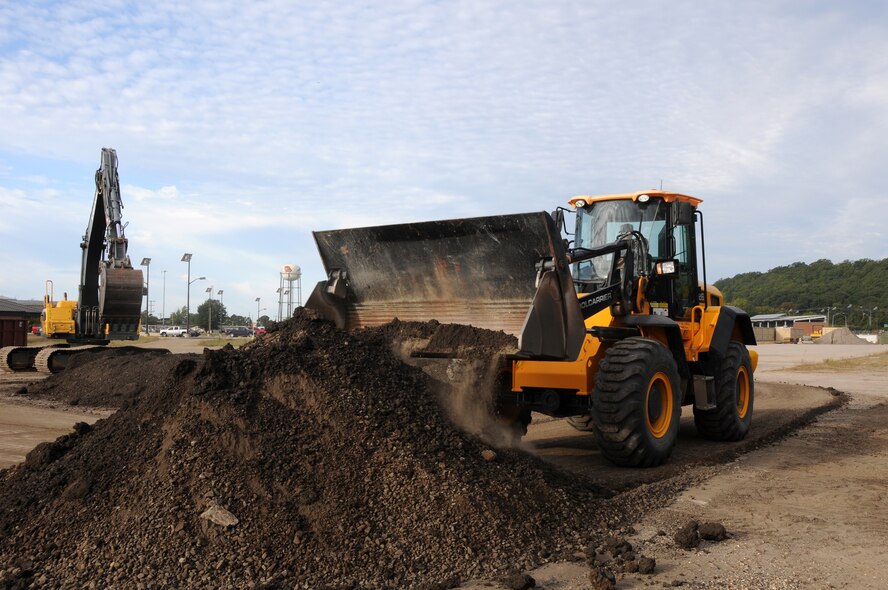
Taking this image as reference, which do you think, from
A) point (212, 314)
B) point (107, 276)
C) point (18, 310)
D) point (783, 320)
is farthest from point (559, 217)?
point (212, 314)

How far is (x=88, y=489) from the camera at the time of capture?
4973mm

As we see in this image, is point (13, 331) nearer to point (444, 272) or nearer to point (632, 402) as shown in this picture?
point (444, 272)

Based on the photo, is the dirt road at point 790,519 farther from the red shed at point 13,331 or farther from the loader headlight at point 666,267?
the red shed at point 13,331

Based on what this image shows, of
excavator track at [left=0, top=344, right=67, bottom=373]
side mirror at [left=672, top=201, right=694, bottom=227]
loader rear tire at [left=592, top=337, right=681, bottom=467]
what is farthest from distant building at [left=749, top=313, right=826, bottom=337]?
loader rear tire at [left=592, top=337, right=681, bottom=467]

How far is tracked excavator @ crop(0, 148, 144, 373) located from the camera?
19.1 m

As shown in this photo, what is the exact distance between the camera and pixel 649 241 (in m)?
8.48

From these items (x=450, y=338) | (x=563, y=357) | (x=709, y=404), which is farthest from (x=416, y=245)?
(x=709, y=404)

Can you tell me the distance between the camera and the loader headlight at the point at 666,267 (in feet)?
26.7

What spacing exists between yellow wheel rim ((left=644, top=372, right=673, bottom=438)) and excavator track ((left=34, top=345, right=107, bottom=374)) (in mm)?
16186

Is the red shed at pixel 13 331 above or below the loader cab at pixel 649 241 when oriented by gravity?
below

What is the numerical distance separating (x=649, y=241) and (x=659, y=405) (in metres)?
2.04

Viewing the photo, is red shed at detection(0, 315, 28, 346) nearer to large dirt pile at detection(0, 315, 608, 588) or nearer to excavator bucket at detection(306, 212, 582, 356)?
excavator bucket at detection(306, 212, 582, 356)

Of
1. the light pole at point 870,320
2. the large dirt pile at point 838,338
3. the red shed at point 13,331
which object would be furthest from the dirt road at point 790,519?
the light pole at point 870,320

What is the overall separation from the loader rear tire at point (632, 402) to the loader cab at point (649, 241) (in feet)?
3.57
